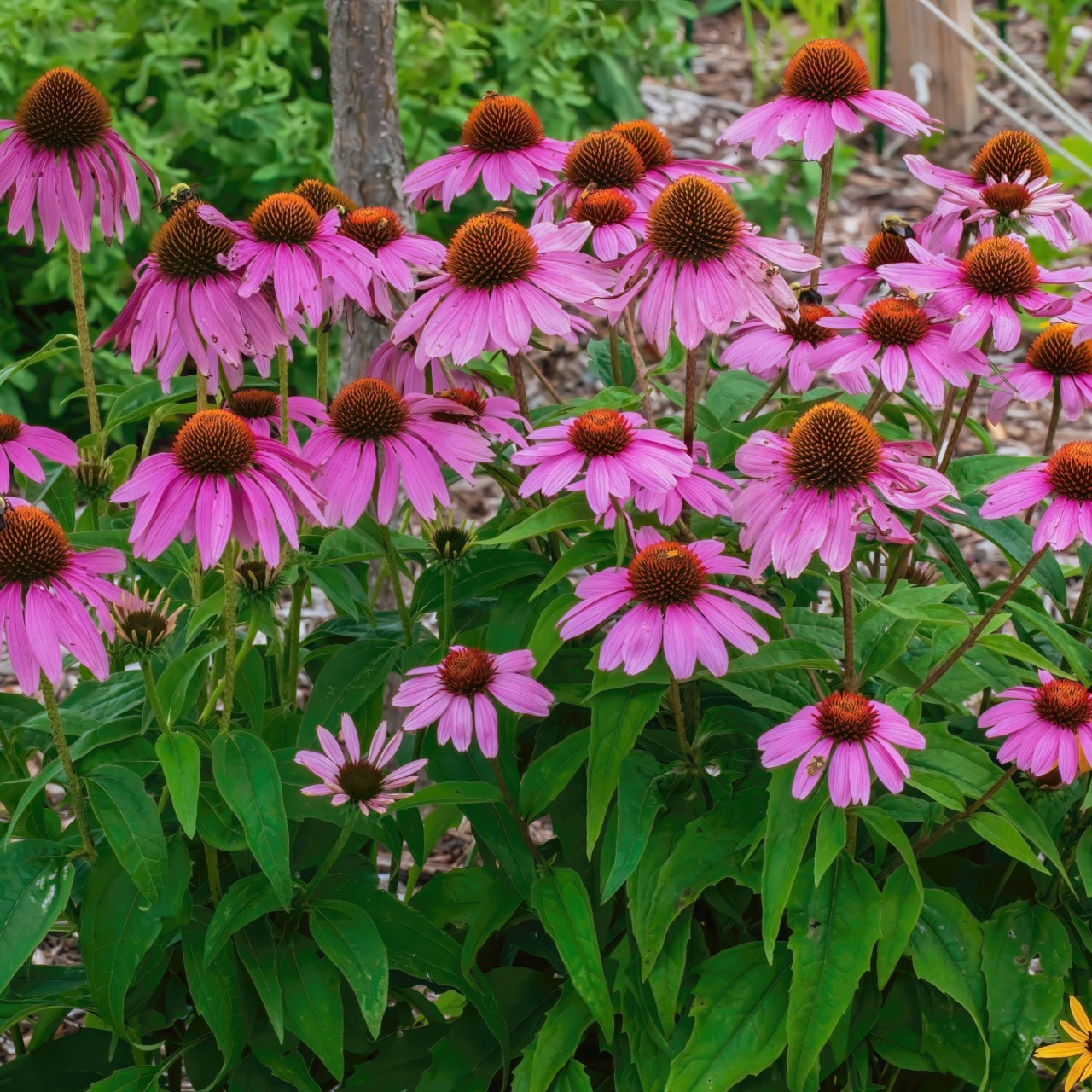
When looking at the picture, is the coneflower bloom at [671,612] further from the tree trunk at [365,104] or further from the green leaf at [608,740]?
the tree trunk at [365,104]

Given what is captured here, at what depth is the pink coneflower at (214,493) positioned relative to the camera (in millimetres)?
1303

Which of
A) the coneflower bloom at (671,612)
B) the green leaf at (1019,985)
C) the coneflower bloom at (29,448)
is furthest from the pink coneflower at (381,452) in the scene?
the green leaf at (1019,985)

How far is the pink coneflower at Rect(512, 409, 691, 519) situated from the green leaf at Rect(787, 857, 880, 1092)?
0.45 m

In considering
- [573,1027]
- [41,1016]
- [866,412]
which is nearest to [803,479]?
[866,412]

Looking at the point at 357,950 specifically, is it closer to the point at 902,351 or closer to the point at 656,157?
the point at 902,351

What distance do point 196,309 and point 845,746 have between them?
2.56ft

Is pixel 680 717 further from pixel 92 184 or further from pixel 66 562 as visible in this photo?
pixel 92 184

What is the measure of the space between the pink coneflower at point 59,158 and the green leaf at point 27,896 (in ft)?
2.19

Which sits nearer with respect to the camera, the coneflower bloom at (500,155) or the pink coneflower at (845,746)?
the pink coneflower at (845,746)

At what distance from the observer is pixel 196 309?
1431 millimetres

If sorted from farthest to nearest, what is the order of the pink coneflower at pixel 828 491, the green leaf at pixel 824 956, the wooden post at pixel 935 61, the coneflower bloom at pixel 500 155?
the wooden post at pixel 935 61 < the coneflower bloom at pixel 500 155 < the green leaf at pixel 824 956 < the pink coneflower at pixel 828 491

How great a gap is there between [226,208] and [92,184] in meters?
2.26

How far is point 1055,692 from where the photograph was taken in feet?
4.79

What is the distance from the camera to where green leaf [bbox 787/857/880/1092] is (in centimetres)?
138
